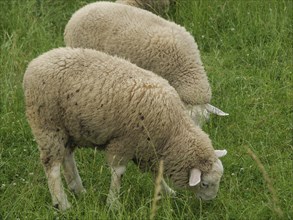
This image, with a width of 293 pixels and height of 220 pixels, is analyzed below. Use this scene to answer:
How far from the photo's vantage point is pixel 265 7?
7270 millimetres

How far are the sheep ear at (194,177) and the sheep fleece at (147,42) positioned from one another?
4.14ft

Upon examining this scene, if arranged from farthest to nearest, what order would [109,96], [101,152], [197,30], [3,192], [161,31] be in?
[197,30] < [161,31] < [101,152] < [3,192] < [109,96]

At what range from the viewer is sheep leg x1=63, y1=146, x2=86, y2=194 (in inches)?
192

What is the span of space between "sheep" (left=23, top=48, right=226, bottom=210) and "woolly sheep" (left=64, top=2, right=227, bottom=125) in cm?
109

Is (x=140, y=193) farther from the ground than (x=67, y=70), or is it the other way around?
(x=67, y=70)

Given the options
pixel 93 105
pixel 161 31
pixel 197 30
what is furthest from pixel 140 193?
pixel 197 30

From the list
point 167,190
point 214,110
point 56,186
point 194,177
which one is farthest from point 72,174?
point 214,110

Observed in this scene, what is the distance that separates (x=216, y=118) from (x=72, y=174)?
157 centimetres

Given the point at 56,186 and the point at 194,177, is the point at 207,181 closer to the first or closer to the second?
the point at 194,177

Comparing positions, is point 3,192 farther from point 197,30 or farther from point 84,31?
point 197,30

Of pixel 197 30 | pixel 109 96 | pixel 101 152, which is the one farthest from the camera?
pixel 197 30

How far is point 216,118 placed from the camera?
5.88 m

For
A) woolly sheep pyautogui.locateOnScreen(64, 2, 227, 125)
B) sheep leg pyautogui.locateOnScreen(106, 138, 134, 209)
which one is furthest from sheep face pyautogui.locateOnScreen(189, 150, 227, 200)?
woolly sheep pyautogui.locateOnScreen(64, 2, 227, 125)

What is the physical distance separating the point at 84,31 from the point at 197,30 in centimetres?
161
